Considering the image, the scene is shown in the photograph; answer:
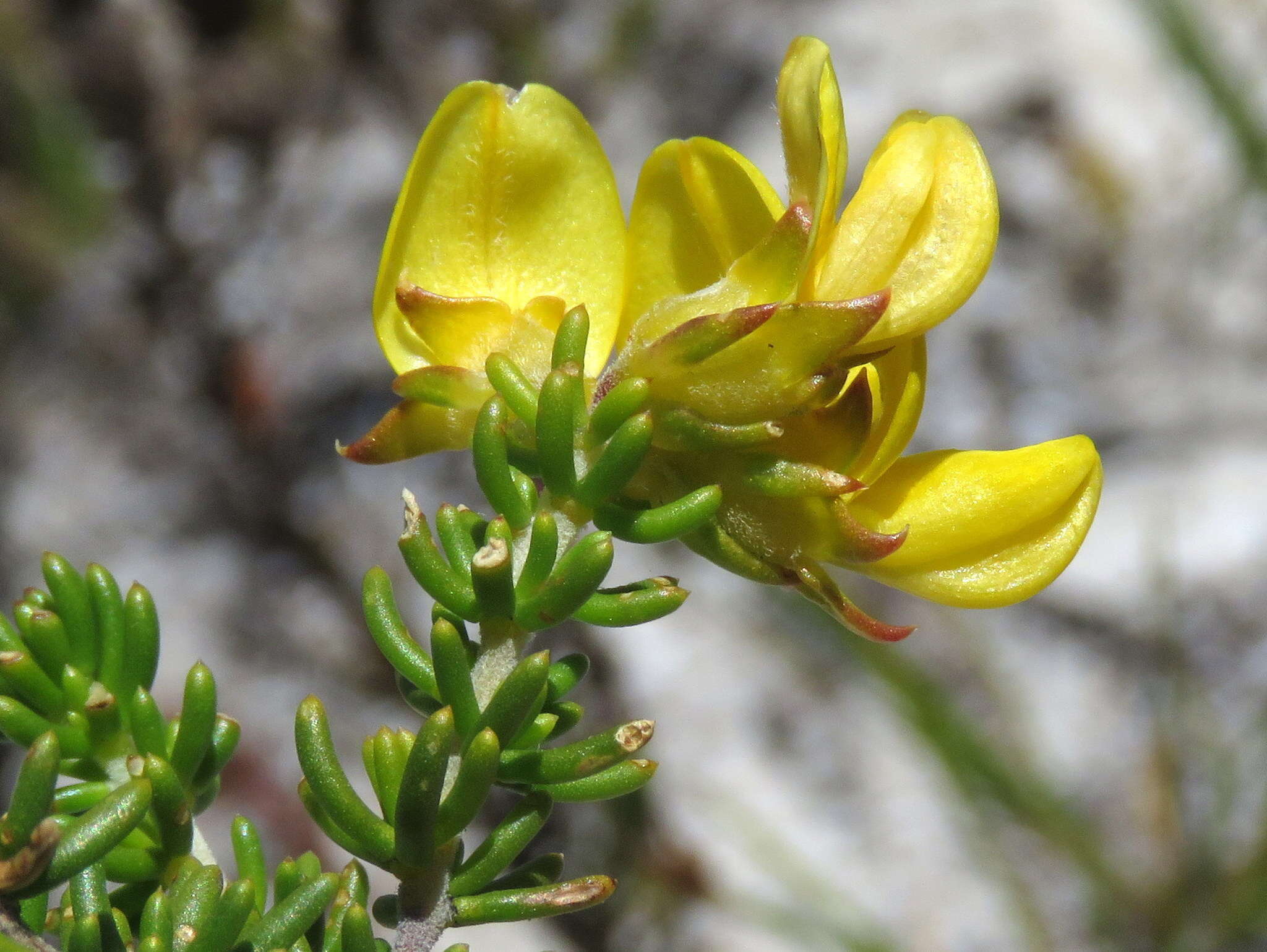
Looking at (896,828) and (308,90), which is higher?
(308,90)

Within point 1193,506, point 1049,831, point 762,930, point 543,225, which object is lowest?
point 762,930

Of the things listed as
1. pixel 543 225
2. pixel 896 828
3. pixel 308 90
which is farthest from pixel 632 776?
pixel 308 90

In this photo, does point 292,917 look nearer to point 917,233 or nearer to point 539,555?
point 539,555

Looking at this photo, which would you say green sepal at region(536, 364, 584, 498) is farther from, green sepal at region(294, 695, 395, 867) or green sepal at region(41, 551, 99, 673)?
green sepal at region(41, 551, 99, 673)

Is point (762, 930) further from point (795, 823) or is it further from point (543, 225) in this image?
point (543, 225)

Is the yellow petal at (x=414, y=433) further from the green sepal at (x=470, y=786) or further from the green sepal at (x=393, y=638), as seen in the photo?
the green sepal at (x=470, y=786)

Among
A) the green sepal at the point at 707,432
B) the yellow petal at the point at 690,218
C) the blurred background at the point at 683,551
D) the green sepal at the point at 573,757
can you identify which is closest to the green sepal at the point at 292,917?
the green sepal at the point at 573,757
